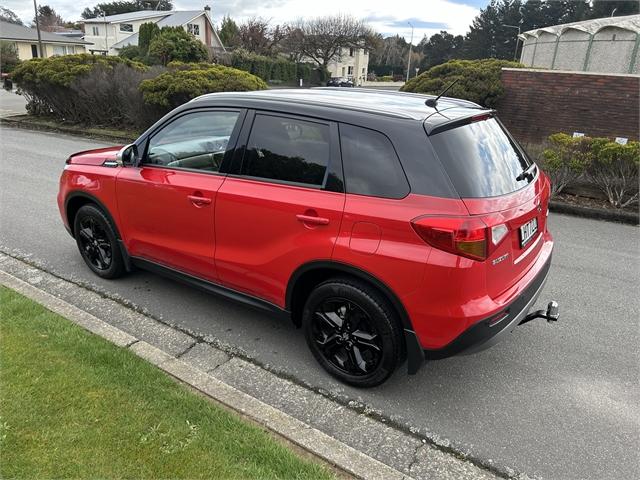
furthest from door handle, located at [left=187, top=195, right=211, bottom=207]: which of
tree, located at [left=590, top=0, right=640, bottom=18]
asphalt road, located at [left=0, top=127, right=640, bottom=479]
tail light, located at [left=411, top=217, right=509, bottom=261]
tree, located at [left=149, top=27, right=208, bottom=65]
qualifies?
tree, located at [left=590, top=0, right=640, bottom=18]

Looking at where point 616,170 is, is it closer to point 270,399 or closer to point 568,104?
point 568,104

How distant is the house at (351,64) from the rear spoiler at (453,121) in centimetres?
5573

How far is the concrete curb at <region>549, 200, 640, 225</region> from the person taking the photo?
7164mm

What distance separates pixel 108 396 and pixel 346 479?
1.43 meters

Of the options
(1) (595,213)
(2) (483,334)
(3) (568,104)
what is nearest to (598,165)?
(1) (595,213)

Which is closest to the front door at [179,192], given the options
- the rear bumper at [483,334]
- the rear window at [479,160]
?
the rear window at [479,160]

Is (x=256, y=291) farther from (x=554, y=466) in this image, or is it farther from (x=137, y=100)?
(x=137, y=100)

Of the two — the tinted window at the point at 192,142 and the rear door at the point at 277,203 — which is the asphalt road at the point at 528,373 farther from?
the tinted window at the point at 192,142

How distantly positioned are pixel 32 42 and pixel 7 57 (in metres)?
11.7

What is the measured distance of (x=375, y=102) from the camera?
3.21 meters

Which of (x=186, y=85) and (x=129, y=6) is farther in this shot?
(x=129, y=6)

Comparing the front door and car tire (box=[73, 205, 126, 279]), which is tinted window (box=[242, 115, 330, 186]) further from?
car tire (box=[73, 205, 126, 279])

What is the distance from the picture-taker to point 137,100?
14.6 m

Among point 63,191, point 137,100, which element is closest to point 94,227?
point 63,191
